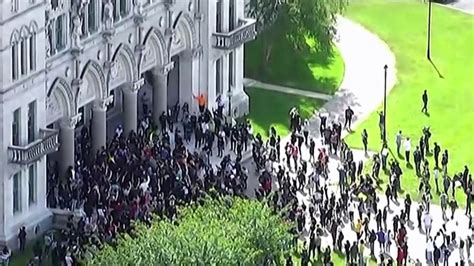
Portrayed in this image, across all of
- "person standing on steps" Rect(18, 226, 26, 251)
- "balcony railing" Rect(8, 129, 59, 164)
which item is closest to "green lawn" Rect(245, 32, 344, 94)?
"balcony railing" Rect(8, 129, 59, 164)

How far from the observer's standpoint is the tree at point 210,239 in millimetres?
83562

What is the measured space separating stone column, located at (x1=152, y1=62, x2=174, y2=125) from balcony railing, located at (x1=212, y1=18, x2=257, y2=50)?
3739 millimetres

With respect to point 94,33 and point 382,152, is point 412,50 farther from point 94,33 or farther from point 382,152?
point 94,33

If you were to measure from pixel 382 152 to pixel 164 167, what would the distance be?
13338mm

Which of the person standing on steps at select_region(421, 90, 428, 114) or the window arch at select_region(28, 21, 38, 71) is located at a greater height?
the window arch at select_region(28, 21, 38, 71)

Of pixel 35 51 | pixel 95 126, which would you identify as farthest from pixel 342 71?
pixel 35 51

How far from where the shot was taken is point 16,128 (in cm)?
9706

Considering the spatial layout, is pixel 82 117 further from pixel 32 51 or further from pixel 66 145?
pixel 32 51

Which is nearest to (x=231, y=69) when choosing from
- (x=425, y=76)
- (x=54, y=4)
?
(x=425, y=76)

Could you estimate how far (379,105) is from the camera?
120m

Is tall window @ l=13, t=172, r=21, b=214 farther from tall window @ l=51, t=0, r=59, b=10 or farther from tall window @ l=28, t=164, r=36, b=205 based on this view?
tall window @ l=51, t=0, r=59, b=10

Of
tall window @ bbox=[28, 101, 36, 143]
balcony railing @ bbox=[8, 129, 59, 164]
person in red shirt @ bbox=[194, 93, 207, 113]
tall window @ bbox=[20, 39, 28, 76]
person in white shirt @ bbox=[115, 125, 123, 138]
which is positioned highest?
tall window @ bbox=[20, 39, 28, 76]

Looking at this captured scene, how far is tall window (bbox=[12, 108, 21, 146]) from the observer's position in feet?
318

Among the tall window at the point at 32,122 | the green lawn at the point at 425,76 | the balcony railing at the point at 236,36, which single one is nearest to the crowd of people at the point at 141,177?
the tall window at the point at 32,122
